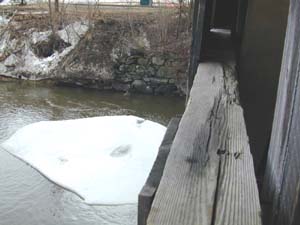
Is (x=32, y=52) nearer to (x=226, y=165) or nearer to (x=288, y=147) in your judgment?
(x=226, y=165)

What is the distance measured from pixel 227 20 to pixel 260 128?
158 cm

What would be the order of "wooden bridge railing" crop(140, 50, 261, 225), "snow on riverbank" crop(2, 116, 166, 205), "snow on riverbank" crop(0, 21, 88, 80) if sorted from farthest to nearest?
"snow on riverbank" crop(0, 21, 88, 80)
"snow on riverbank" crop(2, 116, 166, 205)
"wooden bridge railing" crop(140, 50, 261, 225)

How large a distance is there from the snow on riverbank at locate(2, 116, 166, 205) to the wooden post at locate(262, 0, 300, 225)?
554 cm

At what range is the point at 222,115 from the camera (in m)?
1.54

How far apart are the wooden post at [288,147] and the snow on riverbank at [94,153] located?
5543mm

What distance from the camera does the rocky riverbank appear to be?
13562mm

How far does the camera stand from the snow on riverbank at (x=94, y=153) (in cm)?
702

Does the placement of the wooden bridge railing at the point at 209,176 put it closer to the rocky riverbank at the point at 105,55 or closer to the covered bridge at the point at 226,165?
the covered bridge at the point at 226,165

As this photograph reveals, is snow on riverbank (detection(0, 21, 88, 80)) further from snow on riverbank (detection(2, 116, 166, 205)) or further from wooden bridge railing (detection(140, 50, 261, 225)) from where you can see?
wooden bridge railing (detection(140, 50, 261, 225))

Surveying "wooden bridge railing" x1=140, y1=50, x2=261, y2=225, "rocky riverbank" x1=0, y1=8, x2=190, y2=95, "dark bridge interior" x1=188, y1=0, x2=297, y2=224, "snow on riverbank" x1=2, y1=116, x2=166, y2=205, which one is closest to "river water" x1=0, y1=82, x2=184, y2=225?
"snow on riverbank" x1=2, y1=116, x2=166, y2=205

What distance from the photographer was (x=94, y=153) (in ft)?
27.4

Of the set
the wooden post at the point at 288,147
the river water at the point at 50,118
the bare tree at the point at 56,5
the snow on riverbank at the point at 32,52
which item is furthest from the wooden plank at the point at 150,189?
the bare tree at the point at 56,5

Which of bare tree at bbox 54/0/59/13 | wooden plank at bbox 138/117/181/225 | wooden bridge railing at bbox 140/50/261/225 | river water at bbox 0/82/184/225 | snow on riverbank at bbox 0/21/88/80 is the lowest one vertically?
river water at bbox 0/82/184/225

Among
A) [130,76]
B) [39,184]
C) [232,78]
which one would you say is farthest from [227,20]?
[130,76]
